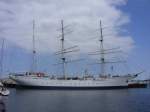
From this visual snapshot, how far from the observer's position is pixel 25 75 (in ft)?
437

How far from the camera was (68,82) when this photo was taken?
134 metres

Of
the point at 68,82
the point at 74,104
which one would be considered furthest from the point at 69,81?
the point at 74,104

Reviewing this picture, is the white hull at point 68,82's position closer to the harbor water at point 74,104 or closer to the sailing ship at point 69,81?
the sailing ship at point 69,81

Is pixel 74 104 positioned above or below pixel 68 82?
below

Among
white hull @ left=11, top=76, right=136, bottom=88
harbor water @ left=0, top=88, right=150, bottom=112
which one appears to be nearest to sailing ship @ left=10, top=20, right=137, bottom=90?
white hull @ left=11, top=76, right=136, bottom=88

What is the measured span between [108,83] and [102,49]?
17.1 meters

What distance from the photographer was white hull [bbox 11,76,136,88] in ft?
429

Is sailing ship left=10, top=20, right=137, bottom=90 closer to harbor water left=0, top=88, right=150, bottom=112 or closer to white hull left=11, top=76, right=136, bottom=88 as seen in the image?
white hull left=11, top=76, right=136, bottom=88

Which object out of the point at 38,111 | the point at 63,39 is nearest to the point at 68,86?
the point at 63,39

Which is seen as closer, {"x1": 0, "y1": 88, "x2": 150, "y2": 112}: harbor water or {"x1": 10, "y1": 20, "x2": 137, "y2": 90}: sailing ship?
{"x1": 0, "y1": 88, "x2": 150, "y2": 112}: harbor water

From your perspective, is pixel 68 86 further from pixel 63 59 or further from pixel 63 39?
pixel 63 39

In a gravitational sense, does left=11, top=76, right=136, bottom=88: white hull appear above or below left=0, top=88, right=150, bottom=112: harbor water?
above

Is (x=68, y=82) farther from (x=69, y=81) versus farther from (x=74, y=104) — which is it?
(x=74, y=104)

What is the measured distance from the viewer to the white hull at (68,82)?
13062 centimetres
